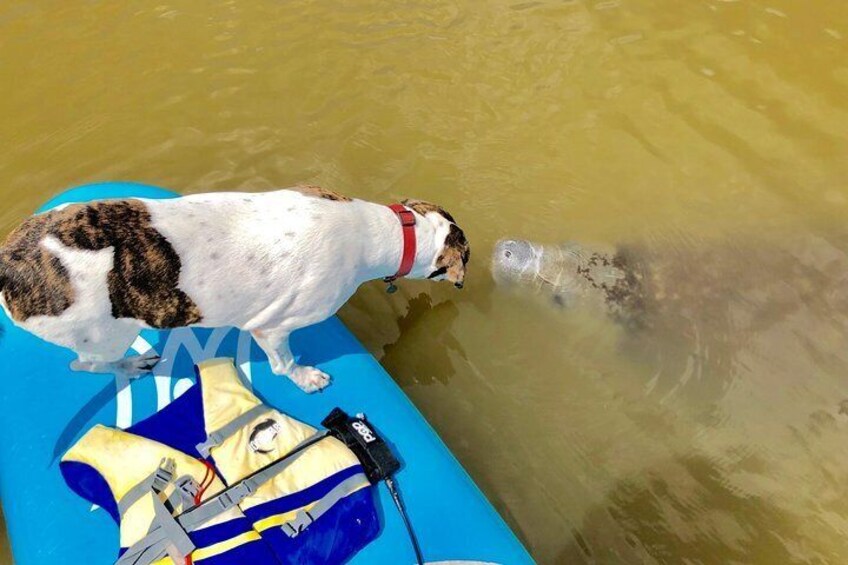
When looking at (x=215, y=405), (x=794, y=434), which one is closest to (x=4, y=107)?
(x=215, y=405)

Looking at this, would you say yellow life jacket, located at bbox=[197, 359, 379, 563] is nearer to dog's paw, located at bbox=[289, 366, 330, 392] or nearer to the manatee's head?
dog's paw, located at bbox=[289, 366, 330, 392]

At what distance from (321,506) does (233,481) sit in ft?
1.71

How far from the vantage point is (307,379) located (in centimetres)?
406

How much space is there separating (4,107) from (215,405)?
4.81 metres

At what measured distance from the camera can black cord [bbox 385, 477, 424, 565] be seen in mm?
3302

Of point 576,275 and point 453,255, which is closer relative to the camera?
point 453,255

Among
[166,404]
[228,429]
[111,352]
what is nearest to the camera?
[111,352]

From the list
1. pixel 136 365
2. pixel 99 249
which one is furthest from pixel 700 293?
pixel 99 249

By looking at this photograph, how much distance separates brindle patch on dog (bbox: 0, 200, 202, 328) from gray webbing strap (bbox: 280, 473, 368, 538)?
52.8 inches

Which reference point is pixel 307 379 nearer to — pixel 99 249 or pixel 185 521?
pixel 185 521

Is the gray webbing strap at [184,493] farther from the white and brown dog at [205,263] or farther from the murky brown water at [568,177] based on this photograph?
the murky brown water at [568,177]

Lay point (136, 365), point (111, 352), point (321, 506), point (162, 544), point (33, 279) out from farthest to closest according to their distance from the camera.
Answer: point (136, 365) → point (111, 352) → point (321, 506) → point (162, 544) → point (33, 279)

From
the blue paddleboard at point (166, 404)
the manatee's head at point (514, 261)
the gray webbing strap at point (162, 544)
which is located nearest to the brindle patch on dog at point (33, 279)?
the blue paddleboard at point (166, 404)

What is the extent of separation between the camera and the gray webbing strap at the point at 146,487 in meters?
3.29
